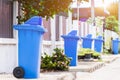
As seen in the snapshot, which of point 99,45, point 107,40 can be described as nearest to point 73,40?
point 99,45

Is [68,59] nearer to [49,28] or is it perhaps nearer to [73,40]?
[73,40]

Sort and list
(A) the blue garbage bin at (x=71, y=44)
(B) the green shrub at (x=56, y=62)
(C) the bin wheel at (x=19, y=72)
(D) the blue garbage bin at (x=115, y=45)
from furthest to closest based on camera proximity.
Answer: (D) the blue garbage bin at (x=115, y=45) → (A) the blue garbage bin at (x=71, y=44) → (B) the green shrub at (x=56, y=62) → (C) the bin wheel at (x=19, y=72)

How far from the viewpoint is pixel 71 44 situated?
49.9 feet

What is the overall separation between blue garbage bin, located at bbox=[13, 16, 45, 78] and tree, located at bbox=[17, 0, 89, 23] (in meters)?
2.95

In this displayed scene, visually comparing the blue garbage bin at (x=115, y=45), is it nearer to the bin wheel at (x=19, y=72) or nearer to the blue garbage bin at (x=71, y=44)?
the blue garbage bin at (x=71, y=44)

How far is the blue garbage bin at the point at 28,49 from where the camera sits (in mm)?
9789

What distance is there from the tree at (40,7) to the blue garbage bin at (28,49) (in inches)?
116

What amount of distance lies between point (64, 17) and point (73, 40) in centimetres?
529

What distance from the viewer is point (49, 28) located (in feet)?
56.5

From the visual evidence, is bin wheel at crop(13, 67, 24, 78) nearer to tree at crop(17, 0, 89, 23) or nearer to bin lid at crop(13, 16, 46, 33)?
bin lid at crop(13, 16, 46, 33)

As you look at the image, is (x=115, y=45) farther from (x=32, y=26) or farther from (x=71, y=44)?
(x=32, y=26)

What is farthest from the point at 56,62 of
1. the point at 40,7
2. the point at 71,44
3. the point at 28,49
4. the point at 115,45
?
the point at 115,45

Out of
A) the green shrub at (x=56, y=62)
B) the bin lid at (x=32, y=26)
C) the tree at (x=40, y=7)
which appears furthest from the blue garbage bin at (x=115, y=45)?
the bin lid at (x=32, y=26)

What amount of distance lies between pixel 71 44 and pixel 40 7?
264 centimetres
